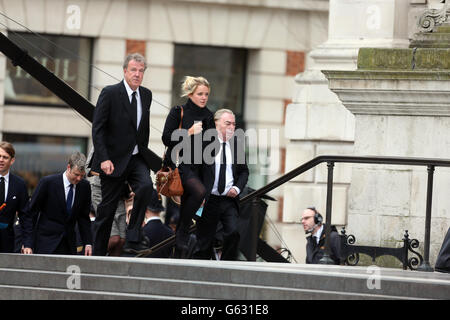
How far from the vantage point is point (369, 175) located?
1414 centimetres

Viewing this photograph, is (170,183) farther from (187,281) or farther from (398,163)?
(187,281)

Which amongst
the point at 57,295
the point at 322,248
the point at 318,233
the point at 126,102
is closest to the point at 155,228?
the point at 318,233

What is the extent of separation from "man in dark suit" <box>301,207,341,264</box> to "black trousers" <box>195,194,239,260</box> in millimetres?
→ 814

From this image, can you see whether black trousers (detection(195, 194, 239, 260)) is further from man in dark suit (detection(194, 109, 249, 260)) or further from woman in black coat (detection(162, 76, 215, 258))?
woman in black coat (detection(162, 76, 215, 258))

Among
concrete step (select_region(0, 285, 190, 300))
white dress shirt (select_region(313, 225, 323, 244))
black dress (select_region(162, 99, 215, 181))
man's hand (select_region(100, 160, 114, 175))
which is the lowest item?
concrete step (select_region(0, 285, 190, 300))

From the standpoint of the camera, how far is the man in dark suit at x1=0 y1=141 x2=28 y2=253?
1343 centimetres

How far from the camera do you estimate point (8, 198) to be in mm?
13453

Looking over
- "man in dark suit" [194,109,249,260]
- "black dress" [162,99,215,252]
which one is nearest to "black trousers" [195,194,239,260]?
"man in dark suit" [194,109,249,260]

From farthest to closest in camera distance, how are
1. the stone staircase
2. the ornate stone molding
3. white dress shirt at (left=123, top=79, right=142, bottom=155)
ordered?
1. the ornate stone molding
2. white dress shirt at (left=123, top=79, right=142, bottom=155)
3. the stone staircase

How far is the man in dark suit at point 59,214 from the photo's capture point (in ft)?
44.5

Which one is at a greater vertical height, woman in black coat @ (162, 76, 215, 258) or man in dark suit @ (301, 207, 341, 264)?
woman in black coat @ (162, 76, 215, 258)

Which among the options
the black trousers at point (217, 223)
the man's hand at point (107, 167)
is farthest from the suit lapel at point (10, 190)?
the black trousers at point (217, 223)

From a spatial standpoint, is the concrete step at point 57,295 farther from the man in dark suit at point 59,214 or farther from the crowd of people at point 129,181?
the man in dark suit at point 59,214

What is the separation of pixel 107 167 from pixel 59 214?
87 cm
